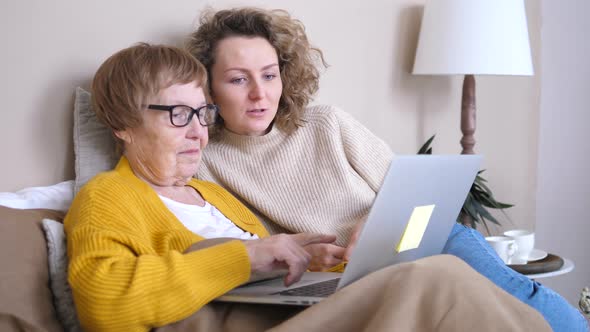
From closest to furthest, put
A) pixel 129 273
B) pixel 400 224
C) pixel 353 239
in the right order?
pixel 129 273, pixel 400 224, pixel 353 239

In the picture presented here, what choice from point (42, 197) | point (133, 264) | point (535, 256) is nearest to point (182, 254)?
point (133, 264)

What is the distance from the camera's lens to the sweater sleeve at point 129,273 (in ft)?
4.41

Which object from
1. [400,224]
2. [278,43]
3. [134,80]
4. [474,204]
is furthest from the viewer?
[474,204]

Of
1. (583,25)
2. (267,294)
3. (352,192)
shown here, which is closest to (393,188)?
(267,294)

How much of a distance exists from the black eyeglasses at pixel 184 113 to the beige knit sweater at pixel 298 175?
1.11 feet

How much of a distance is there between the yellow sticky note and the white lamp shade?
1.23m

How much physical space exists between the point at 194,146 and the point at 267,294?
1.40 ft

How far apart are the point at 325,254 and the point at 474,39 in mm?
1254

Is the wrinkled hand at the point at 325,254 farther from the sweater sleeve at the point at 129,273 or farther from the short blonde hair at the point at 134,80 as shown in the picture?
the short blonde hair at the point at 134,80

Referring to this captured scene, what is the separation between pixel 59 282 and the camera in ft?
4.94

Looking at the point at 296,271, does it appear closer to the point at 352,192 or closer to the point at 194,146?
the point at 194,146

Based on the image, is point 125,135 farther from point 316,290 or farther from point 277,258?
point 316,290

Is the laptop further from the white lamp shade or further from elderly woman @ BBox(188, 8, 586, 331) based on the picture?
the white lamp shade

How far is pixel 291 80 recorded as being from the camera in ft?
7.12
